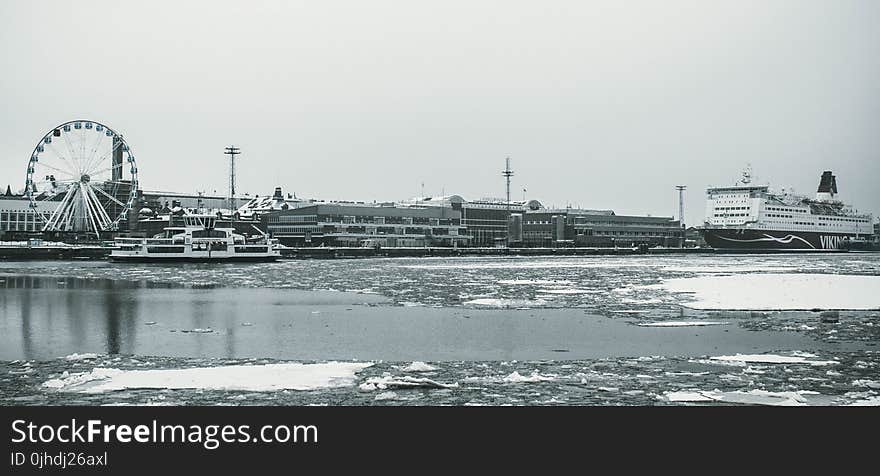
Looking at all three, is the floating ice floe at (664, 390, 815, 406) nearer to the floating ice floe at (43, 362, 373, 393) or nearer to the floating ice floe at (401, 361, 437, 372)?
the floating ice floe at (401, 361, 437, 372)

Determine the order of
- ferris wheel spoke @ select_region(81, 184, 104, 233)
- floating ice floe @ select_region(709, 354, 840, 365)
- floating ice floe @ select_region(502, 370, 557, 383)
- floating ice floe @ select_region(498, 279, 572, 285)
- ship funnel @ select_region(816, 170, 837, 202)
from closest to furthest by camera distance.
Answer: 1. floating ice floe @ select_region(502, 370, 557, 383)
2. floating ice floe @ select_region(709, 354, 840, 365)
3. floating ice floe @ select_region(498, 279, 572, 285)
4. ferris wheel spoke @ select_region(81, 184, 104, 233)
5. ship funnel @ select_region(816, 170, 837, 202)

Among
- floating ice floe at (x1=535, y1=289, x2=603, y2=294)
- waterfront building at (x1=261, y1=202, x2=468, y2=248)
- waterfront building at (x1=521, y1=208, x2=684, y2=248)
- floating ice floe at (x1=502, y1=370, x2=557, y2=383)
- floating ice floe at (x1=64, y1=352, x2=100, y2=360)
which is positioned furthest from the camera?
waterfront building at (x1=521, y1=208, x2=684, y2=248)

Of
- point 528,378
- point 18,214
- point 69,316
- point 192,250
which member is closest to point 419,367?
point 528,378

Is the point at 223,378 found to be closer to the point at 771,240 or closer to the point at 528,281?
the point at 528,281

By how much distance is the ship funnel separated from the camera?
14331 cm

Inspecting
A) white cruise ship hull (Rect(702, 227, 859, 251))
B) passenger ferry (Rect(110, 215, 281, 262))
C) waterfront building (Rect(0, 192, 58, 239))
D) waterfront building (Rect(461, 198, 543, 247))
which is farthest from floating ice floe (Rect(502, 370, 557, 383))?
waterfront building (Rect(461, 198, 543, 247))

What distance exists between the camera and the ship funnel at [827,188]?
143312 millimetres

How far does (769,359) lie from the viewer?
47.2 ft

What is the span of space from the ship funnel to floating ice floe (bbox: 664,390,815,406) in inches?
5758

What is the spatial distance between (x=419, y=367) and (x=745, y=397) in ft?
16.8

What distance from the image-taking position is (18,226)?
414 feet

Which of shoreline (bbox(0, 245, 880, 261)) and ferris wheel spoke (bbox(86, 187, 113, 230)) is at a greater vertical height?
ferris wheel spoke (bbox(86, 187, 113, 230))
